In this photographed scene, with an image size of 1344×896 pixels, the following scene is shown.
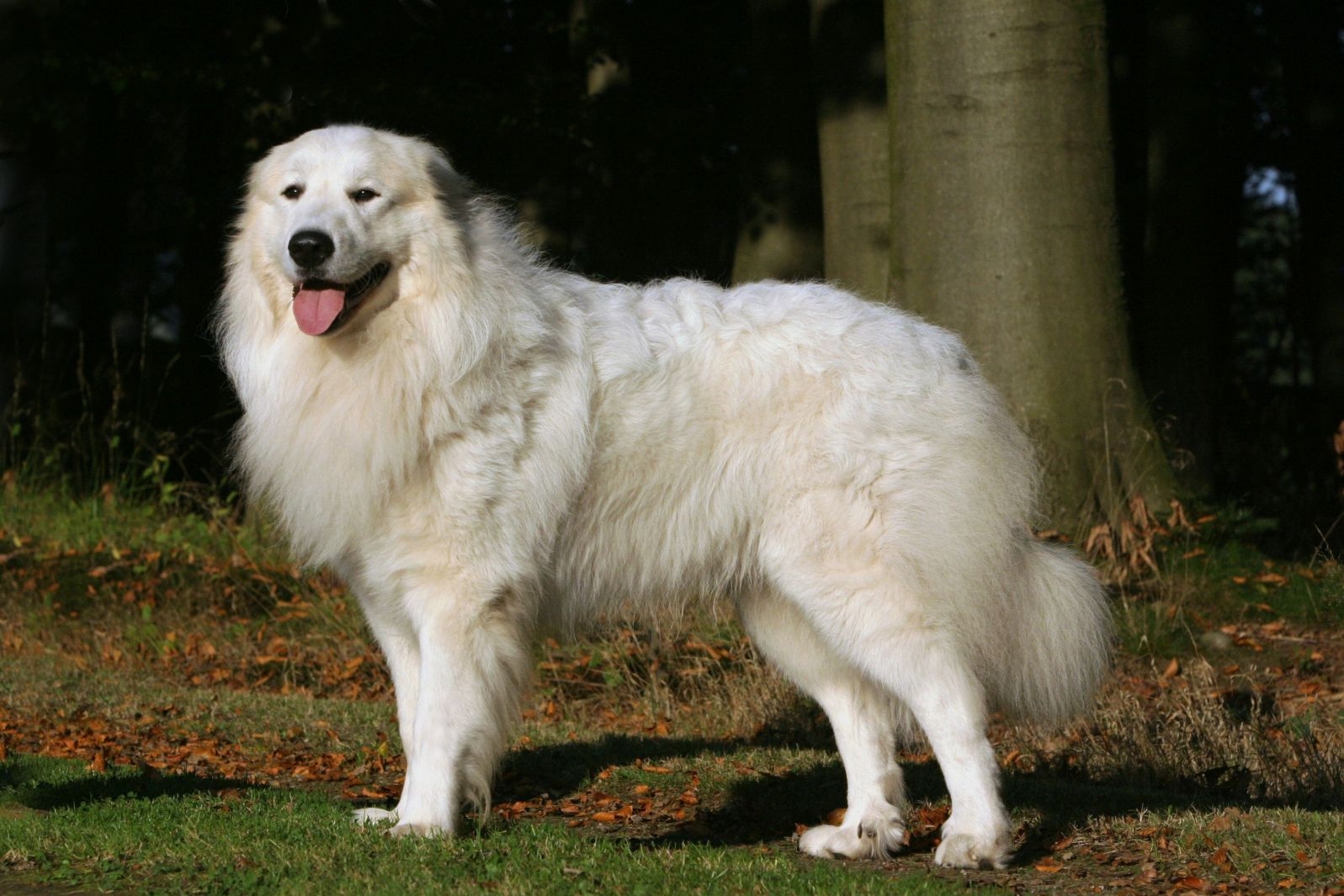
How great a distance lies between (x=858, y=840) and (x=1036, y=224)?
3.77 m

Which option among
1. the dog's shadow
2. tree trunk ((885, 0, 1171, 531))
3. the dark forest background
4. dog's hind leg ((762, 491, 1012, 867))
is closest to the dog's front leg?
the dog's shadow

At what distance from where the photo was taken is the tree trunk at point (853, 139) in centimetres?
873

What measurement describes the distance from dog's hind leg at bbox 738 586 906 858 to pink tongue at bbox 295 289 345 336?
157 centimetres

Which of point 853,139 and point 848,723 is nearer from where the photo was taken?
point 848,723

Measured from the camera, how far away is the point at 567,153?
36.6 ft

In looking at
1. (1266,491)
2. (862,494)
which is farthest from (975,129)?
(1266,491)

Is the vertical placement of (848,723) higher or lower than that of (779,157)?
lower

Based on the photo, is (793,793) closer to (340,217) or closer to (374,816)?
(374,816)

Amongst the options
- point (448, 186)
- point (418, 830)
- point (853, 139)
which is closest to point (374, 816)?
point (418, 830)

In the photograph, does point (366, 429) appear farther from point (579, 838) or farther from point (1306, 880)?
point (1306, 880)

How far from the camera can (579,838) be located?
3.96 metres

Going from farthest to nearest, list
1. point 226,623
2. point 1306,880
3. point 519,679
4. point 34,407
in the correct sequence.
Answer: point 34,407
point 226,623
point 519,679
point 1306,880

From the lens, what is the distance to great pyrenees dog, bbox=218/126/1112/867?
401 cm

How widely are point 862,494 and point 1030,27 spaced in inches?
146
